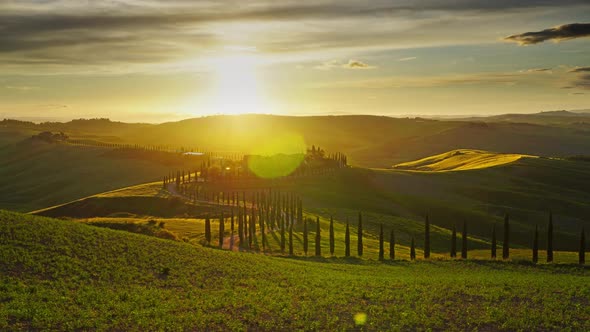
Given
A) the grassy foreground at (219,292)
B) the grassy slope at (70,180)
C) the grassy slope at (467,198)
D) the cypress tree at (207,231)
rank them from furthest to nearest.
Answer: the grassy slope at (70,180) < the grassy slope at (467,198) < the cypress tree at (207,231) < the grassy foreground at (219,292)

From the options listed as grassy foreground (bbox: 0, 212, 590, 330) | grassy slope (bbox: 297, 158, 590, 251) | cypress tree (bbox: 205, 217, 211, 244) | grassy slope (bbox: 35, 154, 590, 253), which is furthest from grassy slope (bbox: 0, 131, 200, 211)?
grassy foreground (bbox: 0, 212, 590, 330)

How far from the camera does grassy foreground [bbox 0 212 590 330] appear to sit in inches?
1282

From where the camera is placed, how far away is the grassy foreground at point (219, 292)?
32.6 meters

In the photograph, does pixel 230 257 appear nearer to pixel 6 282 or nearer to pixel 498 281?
pixel 6 282

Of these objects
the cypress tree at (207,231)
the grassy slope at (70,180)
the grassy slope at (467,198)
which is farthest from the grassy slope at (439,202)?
the grassy slope at (70,180)

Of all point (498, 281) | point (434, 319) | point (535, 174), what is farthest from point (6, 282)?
point (535, 174)

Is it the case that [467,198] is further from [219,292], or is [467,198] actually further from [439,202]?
[219,292]

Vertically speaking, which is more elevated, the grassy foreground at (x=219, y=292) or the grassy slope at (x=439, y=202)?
the grassy foreground at (x=219, y=292)

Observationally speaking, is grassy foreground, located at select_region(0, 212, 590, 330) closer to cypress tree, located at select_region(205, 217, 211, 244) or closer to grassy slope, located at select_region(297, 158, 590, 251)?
cypress tree, located at select_region(205, 217, 211, 244)

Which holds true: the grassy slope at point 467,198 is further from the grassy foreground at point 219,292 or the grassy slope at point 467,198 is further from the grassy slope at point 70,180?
the grassy slope at point 70,180

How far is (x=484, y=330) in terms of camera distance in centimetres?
3177

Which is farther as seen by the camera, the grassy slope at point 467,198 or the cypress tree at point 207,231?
the grassy slope at point 467,198

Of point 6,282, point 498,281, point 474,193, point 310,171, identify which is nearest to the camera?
point 6,282

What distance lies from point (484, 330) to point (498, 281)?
646 inches
